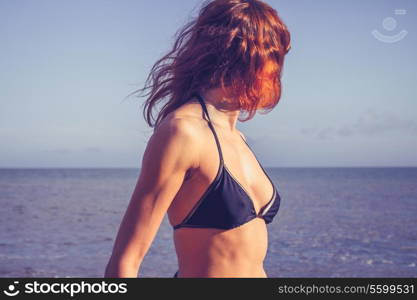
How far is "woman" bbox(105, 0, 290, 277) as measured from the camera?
196cm

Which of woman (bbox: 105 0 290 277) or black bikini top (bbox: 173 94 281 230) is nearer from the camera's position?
woman (bbox: 105 0 290 277)

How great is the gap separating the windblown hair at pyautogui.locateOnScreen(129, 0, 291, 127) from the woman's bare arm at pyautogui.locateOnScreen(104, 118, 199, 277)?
35cm

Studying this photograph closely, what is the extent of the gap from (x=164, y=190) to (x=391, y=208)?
34.8 metres

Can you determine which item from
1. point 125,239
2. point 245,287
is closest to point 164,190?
point 125,239

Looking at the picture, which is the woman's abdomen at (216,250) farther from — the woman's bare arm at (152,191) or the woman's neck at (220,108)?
the woman's neck at (220,108)

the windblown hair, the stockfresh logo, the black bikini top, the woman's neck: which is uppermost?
the windblown hair

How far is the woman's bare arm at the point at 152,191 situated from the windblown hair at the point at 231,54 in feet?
1.14

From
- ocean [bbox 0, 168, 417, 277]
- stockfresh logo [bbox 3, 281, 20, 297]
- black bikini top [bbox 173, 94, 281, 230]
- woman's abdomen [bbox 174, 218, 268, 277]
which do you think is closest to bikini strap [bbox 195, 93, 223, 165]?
black bikini top [bbox 173, 94, 281, 230]

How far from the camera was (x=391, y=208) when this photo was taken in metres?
34.5

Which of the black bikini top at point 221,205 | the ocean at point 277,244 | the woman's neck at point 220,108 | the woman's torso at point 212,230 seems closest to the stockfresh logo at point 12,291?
the woman's torso at point 212,230

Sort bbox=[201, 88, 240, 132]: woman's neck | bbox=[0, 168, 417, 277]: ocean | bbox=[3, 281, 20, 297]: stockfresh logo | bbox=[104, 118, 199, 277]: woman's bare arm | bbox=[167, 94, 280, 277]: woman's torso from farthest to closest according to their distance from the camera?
bbox=[0, 168, 417, 277]: ocean
bbox=[3, 281, 20, 297]: stockfresh logo
bbox=[201, 88, 240, 132]: woman's neck
bbox=[167, 94, 280, 277]: woman's torso
bbox=[104, 118, 199, 277]: woman's bare arm

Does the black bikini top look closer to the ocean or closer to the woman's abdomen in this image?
the woman's abdomen

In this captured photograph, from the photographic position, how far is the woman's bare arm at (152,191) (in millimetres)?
1929

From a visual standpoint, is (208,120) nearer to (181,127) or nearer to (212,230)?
(181,127)
